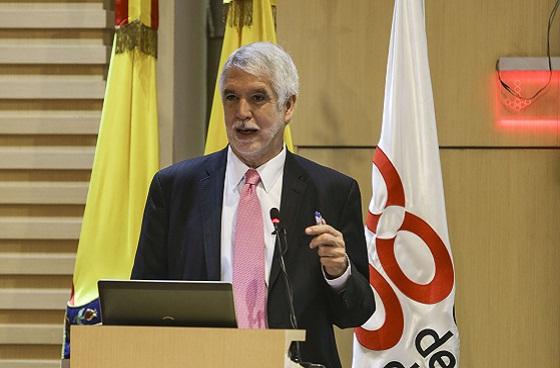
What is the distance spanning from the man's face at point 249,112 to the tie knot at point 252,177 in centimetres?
6

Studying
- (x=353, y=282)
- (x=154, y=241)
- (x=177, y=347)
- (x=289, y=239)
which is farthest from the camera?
(x=154, y=241)

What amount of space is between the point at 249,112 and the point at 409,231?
1.29 m

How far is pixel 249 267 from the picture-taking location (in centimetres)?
312

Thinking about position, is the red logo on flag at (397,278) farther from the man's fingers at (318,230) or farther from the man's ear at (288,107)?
the man's fingers at (318,230)

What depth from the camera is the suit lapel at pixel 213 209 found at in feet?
10.3

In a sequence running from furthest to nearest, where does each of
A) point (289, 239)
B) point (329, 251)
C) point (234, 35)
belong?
1. point (234, 35)
2. point (289, 239)
3. point (329, 251)

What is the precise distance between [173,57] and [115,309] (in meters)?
2.68

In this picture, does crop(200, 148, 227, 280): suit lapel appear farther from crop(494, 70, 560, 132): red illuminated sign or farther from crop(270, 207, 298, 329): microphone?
crop(494, 70, 560, 132): red illuminated sign

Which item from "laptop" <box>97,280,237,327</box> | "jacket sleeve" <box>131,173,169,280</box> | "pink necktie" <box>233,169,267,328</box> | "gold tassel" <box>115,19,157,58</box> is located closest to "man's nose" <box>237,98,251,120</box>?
"pink necktie" <box>233,169,267,328</box>

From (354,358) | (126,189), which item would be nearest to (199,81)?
(126,189)

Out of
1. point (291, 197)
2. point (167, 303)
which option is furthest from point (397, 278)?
point (167, 303)

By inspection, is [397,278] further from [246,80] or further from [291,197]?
[246,80]

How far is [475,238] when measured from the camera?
14.8ft

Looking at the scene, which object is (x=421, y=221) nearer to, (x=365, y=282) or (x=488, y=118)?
(x=488, y=118)
